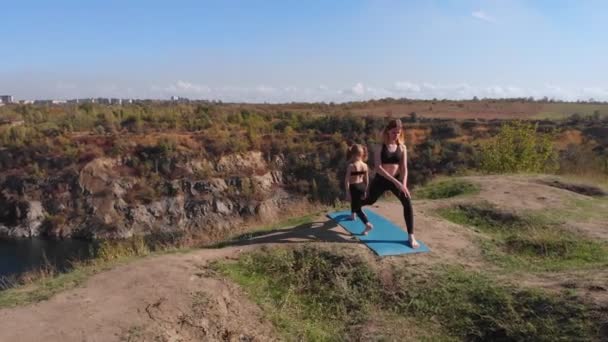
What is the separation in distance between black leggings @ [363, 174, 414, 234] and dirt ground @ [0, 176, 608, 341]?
45 centimetres

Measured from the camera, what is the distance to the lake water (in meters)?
23.8

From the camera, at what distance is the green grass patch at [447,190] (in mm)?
10644

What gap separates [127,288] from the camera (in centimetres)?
502

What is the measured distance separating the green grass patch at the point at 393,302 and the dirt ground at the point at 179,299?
0.26 meters

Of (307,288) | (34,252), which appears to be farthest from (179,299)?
(34,252)

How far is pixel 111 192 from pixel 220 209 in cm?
829

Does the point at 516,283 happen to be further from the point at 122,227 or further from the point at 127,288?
the point at 122,227

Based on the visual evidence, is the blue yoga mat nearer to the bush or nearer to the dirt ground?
the dirt ground

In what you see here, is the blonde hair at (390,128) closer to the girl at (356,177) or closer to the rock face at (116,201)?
the girl at (356,177)

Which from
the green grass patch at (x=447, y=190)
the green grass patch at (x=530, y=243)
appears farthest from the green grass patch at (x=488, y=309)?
the green grass patch at (x=447, y=190)

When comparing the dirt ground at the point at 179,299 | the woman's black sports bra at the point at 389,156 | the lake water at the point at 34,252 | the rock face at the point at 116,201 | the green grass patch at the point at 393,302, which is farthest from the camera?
Result: the rock face at the point at 116,201

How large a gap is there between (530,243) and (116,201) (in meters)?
33.7

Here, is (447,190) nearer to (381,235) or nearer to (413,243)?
(381,235)

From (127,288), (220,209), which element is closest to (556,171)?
(127,288)
